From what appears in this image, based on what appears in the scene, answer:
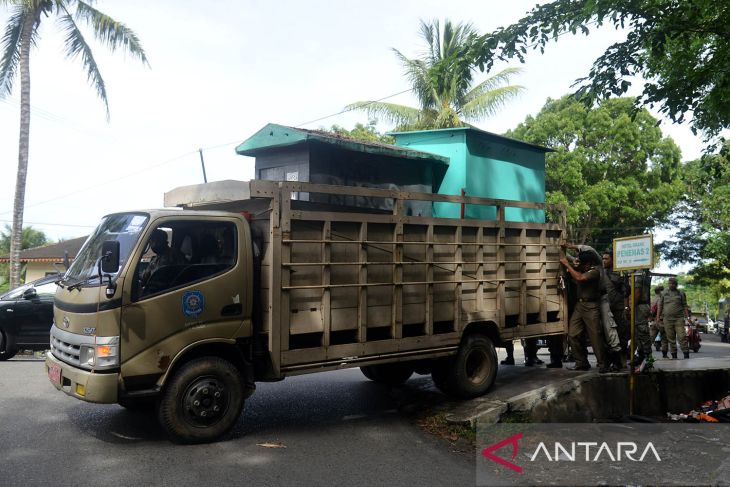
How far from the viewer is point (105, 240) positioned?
18.9 feet

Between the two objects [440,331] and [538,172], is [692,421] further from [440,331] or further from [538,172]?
[538,172]

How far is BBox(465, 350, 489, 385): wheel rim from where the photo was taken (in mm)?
7723

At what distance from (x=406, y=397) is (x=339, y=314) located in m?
2.54

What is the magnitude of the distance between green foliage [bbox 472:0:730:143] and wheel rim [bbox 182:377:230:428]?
6.21 m

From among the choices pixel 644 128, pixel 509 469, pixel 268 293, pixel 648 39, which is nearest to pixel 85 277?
pixel 268 293

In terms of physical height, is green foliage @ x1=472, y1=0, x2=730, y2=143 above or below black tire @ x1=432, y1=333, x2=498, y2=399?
above

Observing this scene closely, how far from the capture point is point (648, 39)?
26.8ft

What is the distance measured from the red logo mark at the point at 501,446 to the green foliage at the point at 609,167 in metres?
19.7

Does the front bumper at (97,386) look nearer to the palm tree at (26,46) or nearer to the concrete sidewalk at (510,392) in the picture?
the concrete sidewalk at (510,392)

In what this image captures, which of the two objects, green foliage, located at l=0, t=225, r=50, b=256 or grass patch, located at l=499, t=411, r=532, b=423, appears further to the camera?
green foliage, located at l=0, t=225, r=50, b=256

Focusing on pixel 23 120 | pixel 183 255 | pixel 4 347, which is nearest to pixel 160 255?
pixel 183 255

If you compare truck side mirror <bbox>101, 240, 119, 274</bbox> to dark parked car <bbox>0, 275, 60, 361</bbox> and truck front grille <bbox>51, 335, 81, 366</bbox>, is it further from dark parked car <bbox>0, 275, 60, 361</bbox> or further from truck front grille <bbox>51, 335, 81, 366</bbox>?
dark parked car <bbox>0, 275, 60, 361</bbox>

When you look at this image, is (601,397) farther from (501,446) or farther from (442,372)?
(501,446)

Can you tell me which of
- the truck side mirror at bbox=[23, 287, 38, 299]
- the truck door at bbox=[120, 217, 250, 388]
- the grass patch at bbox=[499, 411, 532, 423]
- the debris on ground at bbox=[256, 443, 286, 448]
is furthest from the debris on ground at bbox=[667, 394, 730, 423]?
the truck side mirror at bbox=[23, 287, 38, 299]
